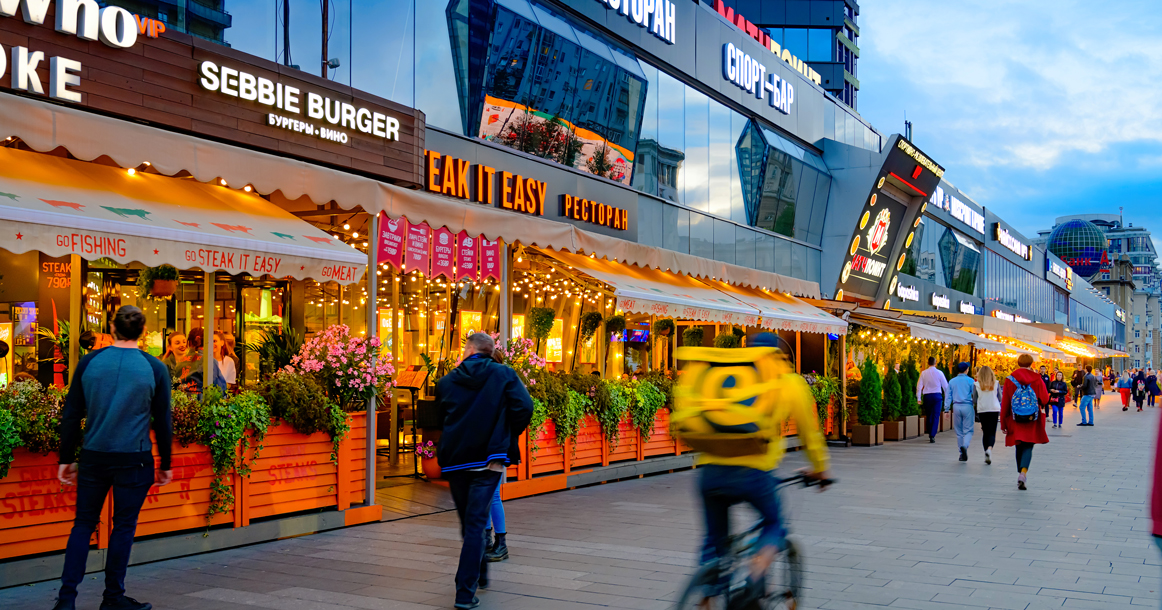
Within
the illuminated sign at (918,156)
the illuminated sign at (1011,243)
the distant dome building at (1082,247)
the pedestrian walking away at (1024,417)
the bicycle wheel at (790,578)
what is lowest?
the bicycle wheel at (790,578)

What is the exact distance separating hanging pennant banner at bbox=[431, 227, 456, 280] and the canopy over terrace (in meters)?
1.88

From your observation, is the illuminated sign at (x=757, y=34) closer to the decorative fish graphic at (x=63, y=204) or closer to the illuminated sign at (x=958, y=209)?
the illuminated sign at (x=958, y=209)

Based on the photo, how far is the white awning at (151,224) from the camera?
20.5 ft

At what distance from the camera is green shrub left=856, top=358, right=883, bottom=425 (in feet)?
61.7

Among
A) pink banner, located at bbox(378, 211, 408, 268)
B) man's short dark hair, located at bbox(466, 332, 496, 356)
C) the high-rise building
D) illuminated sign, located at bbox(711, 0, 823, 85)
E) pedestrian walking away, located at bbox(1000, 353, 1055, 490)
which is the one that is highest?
the high-rise building

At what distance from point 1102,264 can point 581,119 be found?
13913cm

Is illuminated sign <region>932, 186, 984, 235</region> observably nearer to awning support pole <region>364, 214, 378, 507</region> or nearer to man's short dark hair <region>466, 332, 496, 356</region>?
awning support pole <region>364, 214, 378, 507</region>

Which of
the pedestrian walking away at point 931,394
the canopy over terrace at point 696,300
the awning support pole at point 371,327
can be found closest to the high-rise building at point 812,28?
the pedestrian walking away at point 931,394

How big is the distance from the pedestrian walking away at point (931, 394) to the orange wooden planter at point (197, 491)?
14179mm

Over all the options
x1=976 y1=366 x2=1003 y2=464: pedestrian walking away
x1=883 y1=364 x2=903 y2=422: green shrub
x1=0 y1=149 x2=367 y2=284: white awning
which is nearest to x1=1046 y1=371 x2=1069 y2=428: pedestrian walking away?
x1=883 y1=364 x2=903 y2=422: green shrub

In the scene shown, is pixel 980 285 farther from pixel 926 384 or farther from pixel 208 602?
pixel 208 602

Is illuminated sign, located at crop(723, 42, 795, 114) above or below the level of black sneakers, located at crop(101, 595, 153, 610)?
above

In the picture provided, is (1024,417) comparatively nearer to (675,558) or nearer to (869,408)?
(675,558)

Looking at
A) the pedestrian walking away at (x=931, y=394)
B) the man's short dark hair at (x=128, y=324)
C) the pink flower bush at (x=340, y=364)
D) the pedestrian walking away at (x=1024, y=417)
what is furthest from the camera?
the pedestrian walking away at (x=931, y=394)
